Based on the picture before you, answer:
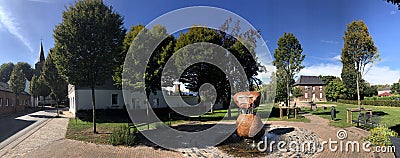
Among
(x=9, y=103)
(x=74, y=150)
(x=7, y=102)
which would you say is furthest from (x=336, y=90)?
(x=9, y=103)

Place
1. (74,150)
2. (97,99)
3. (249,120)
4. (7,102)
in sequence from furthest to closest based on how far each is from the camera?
(7,102), (97,99), (249,120), (74,150)

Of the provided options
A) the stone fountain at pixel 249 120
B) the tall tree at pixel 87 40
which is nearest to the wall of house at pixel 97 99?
the tall tree at pixel 87 40

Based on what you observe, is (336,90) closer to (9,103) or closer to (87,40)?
(87,40)

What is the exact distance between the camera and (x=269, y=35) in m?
20.5

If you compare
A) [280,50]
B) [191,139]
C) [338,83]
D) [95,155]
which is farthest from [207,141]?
→ [338,83]

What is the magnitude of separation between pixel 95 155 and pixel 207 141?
14.8 feet

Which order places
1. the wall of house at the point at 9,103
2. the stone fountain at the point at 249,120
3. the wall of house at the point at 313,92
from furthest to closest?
the wall of house at the point at 313,92 < the wall of house at the point at 9,103 < the stone fountain at the point at 249,120

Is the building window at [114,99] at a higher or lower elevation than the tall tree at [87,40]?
lower

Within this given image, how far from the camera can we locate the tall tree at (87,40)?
1169 cm

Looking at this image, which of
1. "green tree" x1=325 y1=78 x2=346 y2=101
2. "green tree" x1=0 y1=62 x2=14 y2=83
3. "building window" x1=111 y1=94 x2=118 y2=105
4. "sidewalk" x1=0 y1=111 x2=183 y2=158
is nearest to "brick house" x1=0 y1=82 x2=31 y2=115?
"building window" x1=111 y1=94 x2=118 y2=105

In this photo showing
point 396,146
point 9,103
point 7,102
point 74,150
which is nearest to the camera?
point 396,146

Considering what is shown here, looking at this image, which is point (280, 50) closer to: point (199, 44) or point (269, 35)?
point (269, 35)

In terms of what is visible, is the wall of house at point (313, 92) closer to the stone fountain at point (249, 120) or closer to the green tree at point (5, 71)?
the stone fountain at point (249, 120)

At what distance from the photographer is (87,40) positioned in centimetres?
1192
